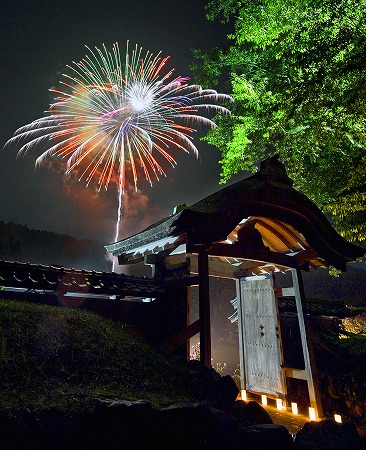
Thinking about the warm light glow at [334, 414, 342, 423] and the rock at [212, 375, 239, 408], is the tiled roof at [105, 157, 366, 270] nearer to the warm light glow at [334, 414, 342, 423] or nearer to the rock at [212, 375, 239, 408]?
the rock at [212, 375, 239, 408]

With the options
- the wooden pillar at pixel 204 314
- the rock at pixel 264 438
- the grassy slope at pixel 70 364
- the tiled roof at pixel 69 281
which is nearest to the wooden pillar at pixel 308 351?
the wooden pillar at pixel 204 314

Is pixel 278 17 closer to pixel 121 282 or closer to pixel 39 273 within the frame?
pixel 121 282

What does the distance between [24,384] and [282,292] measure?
21.9ft

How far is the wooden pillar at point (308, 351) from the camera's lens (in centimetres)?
681

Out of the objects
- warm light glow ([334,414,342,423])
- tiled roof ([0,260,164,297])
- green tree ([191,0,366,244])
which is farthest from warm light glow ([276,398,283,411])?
green tree ([191,0,366,244])

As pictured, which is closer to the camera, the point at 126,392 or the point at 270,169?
the point at 126,392

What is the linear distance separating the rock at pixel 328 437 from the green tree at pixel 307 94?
6.03 meters

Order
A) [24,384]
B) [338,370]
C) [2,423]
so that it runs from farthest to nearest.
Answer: [338,370], [24,384], [2,423]

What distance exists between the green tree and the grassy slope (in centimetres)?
700

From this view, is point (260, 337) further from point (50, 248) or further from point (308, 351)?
point (50, 248)

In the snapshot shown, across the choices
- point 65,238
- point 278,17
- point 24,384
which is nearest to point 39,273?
point 24,384

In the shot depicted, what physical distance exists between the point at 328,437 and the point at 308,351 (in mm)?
2878

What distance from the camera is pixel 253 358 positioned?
8688mm

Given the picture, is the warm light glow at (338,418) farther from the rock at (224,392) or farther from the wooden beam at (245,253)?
the rock at (224,392)
